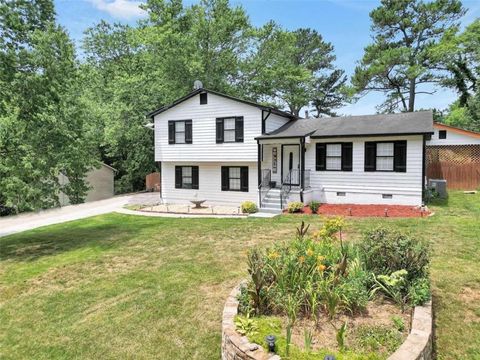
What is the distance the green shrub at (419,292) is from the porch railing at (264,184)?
39.4ft

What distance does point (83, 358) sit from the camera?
4688 mm

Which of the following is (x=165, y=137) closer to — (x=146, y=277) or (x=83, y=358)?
(x=146, y=277)

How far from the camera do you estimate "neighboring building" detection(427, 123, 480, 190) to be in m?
20.0

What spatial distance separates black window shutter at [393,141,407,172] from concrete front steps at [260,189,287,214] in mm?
5245

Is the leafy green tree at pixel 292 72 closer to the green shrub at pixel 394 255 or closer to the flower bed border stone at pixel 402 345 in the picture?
the green shrub at pixel 394 255

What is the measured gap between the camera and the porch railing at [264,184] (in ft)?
56.0

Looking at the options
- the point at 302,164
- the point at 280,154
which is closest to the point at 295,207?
the point at 302,164

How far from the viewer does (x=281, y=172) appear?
18.1m

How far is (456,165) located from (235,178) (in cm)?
1348

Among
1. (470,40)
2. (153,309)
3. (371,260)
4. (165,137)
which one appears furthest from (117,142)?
(470,40)

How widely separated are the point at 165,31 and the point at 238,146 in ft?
47.3

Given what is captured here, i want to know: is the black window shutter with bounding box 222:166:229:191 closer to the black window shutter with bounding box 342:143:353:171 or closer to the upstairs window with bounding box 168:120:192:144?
the upstairs window with bounding box 168:120:192:144

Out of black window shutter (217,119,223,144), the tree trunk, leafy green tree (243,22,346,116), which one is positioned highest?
leafy green tree (243,22,346,116)

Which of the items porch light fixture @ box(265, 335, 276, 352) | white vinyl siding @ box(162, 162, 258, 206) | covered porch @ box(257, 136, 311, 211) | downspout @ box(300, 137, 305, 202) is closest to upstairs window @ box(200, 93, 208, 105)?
white vinyl siding @ box(162, 162, 258, 206)
